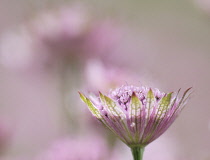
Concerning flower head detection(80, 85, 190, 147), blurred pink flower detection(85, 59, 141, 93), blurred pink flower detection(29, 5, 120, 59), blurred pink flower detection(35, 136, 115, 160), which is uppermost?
blurred pink flower detection(29, 5, 120, 59)

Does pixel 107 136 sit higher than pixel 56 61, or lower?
lower

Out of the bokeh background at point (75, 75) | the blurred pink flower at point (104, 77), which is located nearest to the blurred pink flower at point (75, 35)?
the bokeh background at point (75, 75)

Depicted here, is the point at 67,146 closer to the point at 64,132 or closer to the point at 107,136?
the point at 107,136

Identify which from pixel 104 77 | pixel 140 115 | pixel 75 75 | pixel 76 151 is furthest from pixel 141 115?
pixel 75 75

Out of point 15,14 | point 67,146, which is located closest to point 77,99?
point 67,146

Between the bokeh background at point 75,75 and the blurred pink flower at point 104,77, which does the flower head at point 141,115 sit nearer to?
the bokeh background at point 75,75

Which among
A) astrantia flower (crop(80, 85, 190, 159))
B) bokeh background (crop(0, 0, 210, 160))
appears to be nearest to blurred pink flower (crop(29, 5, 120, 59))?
bokeh background (crop(0, 0, 210, 160))

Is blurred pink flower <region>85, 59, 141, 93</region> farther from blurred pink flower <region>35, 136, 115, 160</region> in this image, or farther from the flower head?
the flower head
